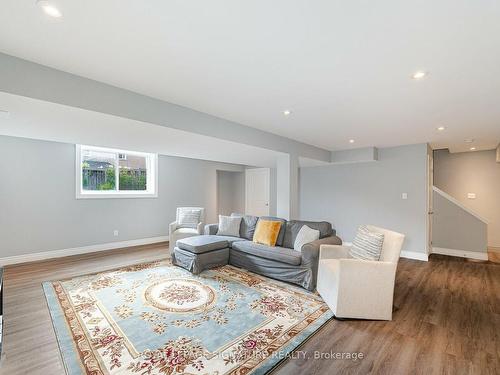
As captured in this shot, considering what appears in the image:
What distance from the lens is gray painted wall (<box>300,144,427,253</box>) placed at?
4996 mm

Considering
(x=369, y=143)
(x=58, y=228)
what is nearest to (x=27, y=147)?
(x=58, y=228)

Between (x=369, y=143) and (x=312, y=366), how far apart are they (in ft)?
14.4

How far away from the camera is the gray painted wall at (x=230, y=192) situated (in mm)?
8109

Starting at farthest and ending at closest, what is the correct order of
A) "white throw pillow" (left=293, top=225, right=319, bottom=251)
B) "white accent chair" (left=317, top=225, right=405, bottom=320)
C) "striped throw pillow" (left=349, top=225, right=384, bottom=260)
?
"white throw pillow" (left=293, top=225, right=319, bottom=251) < "striped throw pillow" (left=349, top=225, right=384, bottom=260) < "white accent chair" (left=317, top=225, right=405, bottom=320)

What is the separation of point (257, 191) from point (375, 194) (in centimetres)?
343

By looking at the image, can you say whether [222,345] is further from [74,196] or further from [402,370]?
[74,196]

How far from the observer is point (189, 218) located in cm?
520

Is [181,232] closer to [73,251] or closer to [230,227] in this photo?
[230,227]

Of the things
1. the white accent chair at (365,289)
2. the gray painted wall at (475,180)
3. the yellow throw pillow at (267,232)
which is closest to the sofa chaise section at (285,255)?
the yellow throw pillow at (267,232)

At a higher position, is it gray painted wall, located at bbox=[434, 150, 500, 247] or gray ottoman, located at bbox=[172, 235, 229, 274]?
gray painted wall, located at bbox=[434, 150, 500, 247]

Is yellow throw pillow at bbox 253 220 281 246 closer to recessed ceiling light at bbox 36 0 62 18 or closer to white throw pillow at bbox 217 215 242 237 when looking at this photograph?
white throw pillow at bbox 217 215 242 237

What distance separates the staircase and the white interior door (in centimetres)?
421

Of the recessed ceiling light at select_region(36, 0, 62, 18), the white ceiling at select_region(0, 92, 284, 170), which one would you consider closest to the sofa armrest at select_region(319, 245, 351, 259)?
the white ceiling at select_region(0, 92, 284, 170)

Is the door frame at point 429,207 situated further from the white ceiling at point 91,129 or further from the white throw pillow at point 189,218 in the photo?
the white throw pillow at point 189,218
